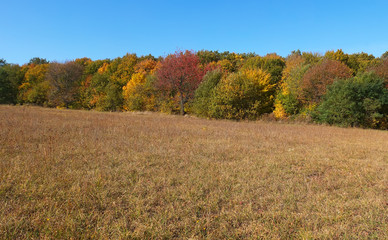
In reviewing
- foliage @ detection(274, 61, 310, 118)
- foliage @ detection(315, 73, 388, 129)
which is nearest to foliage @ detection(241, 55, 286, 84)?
foliage @ detection(274, 61, 310, 118)

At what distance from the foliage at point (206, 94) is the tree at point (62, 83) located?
37841mm

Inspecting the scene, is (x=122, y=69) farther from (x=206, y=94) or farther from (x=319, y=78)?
(x=319, y=78)

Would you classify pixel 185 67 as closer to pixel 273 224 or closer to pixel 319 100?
pixel 319 100

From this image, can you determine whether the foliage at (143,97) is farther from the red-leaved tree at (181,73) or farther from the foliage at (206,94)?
the foliage at (206,94)

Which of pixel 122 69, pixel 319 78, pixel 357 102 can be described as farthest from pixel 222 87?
pixel 122 69

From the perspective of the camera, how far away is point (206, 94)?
88.6ft

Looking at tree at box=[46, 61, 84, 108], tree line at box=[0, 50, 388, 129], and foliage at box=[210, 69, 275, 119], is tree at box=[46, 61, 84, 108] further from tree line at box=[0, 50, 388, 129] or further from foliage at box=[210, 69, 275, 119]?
foliage at box=[210, 69, 275, 119]

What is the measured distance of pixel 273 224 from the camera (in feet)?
9.91

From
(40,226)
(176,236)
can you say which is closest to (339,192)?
(176,236)

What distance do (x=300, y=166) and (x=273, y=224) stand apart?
11.3ft

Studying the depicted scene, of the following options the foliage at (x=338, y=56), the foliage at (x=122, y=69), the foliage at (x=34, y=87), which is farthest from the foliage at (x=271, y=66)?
the foliage at (x=34, y=87)

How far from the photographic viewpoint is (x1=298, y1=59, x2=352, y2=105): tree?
84.0 feet

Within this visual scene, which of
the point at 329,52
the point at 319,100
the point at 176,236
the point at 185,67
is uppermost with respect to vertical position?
the point at 329,52

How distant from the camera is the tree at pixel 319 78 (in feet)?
84.0
